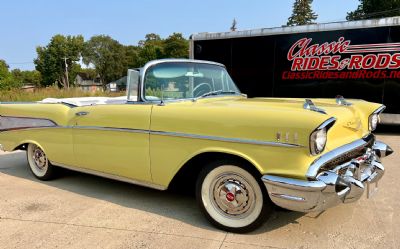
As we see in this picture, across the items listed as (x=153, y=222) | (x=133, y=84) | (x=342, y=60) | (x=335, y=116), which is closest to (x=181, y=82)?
(x=133, y=84)

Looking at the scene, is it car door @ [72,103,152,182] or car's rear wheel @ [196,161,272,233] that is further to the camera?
car door @ [72,103,152,182]

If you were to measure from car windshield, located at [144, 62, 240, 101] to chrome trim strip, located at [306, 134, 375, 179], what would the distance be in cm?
160

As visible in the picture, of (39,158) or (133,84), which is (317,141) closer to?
(133,84)

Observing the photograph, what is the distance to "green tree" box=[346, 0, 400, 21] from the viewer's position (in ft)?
105

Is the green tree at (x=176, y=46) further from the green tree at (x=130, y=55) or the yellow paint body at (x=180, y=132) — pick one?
the yellow paint body at (x=180, y=132)

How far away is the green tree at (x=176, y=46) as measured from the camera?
2367 inches

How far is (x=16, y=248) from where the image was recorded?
315 centimetres

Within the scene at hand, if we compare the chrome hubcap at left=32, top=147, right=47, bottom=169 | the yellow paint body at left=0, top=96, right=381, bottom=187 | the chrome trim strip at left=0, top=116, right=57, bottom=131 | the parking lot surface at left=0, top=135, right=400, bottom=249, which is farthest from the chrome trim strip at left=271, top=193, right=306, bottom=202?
the chrome hubcap at left=32, top=147, right=47, bottom=169

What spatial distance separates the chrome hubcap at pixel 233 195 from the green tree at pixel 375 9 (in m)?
33.6

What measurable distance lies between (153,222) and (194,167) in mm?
654

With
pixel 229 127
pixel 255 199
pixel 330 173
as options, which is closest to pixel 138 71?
pixel 229 127

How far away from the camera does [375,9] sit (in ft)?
111

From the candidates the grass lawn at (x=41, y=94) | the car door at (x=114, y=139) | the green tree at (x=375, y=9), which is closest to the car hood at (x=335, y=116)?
the car door at (x=114, y=139)

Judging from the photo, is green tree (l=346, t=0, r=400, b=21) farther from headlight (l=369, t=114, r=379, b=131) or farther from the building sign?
headlight (l=369, t=114, r=379, b=131)
